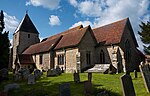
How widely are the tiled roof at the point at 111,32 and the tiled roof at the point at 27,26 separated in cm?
2376

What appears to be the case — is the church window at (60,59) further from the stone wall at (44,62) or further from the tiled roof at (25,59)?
the tiled roof at (25,59)

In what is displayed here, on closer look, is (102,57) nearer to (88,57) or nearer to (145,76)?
(88,57)

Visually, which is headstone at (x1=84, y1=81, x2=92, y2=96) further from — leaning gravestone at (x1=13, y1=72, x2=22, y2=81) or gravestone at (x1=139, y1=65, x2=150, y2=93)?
leaning gravestone at (x1=13, y1=72, x2=22, y2=81)

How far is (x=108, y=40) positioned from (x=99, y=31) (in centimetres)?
539

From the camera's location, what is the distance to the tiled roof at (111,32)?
30712 mm

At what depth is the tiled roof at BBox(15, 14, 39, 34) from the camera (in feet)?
174

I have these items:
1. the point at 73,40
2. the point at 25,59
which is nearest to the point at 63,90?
the point at 73,40

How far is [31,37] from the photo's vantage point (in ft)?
177

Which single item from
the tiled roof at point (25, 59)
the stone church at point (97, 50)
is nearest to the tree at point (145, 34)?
the stone church at point (97, 50)

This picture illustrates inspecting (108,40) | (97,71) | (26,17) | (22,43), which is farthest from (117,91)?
(26,17)

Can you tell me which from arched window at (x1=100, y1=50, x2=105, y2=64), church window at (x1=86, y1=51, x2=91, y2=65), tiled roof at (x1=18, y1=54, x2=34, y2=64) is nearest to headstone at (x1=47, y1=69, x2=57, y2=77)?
church window at (x1=86, y1=51, x2=91, y2=65)

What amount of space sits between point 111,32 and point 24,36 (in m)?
27.9

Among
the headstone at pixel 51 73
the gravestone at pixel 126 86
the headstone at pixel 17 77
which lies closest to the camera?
the gravestone at pixel 126 86

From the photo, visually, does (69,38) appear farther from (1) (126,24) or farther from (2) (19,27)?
(2) (19,27)
